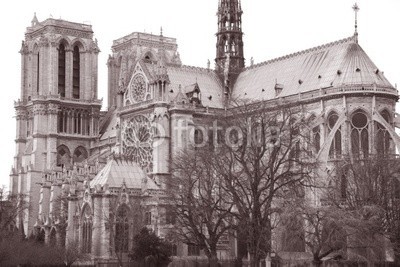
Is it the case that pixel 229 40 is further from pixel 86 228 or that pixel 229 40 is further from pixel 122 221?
pixel 86 228

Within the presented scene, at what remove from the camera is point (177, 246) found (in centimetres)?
6944

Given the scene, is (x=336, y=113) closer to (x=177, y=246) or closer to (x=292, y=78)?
(x=292, y=78)

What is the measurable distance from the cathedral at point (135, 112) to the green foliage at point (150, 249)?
2661 millimetres

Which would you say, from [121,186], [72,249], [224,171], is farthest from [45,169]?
[224,171]

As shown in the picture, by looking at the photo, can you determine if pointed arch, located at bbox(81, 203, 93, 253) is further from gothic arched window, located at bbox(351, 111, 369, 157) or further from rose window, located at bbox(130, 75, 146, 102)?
gothic arched window, located at bbox(351, 111, 369, 157)

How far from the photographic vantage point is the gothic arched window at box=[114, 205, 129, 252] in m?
63.0

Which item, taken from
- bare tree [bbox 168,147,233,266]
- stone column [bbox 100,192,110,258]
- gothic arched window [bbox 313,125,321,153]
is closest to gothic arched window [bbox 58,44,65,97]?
stone column [bbox 100,192,110,258]

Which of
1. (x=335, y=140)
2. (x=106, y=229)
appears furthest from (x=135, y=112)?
(x=335, y=140)

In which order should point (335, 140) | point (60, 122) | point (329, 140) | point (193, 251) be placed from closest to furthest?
point (329, 140) < point (335, 140) < point (193, 251) < point (60, 122)

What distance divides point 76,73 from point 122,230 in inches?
1678

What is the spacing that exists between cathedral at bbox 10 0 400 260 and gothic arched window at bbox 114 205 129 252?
0.09 metres

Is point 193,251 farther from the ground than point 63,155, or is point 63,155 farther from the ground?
point 63,155

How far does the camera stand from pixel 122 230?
212ft

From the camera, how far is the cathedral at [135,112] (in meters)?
67.9
